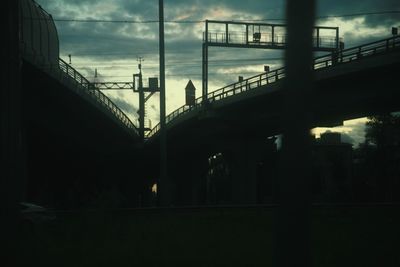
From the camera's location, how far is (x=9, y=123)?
1478cm

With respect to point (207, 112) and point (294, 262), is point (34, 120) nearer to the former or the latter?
point (207, 112)

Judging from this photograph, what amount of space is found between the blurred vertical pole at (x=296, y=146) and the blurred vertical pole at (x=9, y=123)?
10.3 m

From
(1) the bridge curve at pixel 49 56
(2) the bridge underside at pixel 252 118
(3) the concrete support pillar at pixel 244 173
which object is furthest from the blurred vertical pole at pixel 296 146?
(3) the concrete support pillar at pixel 244 173

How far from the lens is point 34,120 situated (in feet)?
160

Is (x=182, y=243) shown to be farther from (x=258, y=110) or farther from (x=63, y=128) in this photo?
(x=63, y=128)

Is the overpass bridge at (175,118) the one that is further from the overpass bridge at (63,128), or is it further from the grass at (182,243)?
the grass at (182,243)

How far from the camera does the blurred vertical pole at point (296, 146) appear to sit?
183 inches

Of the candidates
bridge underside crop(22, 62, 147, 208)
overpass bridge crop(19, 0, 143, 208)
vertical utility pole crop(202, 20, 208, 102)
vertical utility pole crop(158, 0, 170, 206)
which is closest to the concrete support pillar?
vertical utility pole crop(202, 20, 208, 102)

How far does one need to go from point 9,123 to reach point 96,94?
36.3 metres

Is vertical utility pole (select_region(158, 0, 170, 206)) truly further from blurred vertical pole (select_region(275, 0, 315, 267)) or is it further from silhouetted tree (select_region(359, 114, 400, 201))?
silhouetted tree (select_region(359, 114, 400, 201))

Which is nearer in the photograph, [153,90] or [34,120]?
[34,120]

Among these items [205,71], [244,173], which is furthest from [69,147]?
[244,173]

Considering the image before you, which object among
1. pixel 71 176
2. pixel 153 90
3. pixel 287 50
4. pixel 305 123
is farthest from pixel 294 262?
pixel 71 176

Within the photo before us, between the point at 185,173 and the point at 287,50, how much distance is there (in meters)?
79.0
